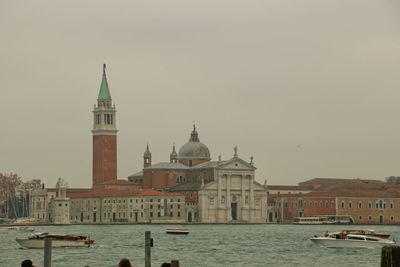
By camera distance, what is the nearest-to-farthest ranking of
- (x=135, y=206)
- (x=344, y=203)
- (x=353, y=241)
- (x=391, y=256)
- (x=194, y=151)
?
(x=391, y=256) < (x=353, y=241) < (x=344, y=203) < (x=135, y=206) < (x=194, y=151)

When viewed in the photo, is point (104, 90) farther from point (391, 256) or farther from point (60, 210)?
point (391, 256)

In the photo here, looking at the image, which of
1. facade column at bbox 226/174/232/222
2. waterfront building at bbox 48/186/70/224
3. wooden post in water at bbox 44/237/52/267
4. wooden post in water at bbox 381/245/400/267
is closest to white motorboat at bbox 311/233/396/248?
wooden post in water at bbox 44/237/52/267

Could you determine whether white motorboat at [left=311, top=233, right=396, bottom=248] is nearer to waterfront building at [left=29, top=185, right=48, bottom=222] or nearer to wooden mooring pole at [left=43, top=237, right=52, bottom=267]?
wooden mooring pole at [left=43, top=237, right=52, bottom=267]

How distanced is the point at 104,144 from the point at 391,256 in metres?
98.3

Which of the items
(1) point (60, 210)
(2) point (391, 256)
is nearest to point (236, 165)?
(1) point (60, 210)

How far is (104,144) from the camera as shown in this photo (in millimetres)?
114875

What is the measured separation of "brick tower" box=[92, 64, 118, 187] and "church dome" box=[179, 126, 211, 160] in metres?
8.23

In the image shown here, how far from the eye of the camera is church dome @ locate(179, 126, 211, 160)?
120812mm

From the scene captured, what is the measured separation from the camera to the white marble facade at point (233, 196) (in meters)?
110

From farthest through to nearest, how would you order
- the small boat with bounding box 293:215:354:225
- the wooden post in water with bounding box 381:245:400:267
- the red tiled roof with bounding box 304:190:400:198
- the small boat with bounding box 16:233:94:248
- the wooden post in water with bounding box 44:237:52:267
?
the red tiled roof with bounding box 304:190:400:198 < the small boat with bounding box 293:215:354:225 < the small boat with bounding box 16:233:94:248 < the wooden post in water with bounding box 44:237:52:267 < the wooden post in water with bounding box 381:245:400:267

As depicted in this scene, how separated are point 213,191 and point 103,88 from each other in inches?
692

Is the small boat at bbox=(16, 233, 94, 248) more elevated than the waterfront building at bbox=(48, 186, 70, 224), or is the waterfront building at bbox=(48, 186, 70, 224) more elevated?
the waterfront building at bbox=(48, 186, 70, 224)

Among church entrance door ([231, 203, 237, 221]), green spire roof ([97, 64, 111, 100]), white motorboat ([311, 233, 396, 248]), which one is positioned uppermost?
green spire roof ([97, 64, 111, 100])

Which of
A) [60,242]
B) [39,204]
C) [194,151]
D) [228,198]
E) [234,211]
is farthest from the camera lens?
[194,151]
